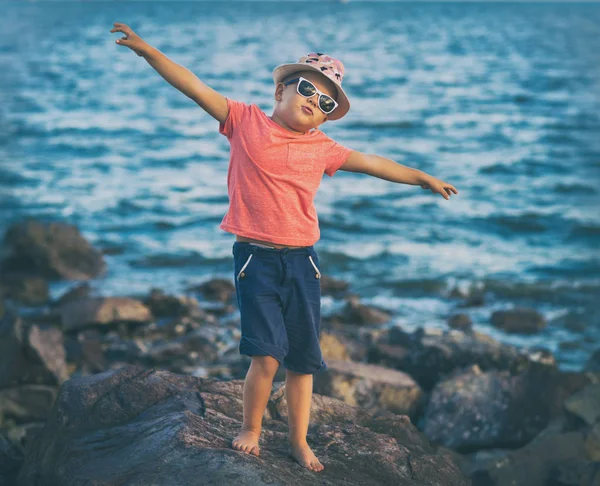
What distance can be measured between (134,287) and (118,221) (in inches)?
160

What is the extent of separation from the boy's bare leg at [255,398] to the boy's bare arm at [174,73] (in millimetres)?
1207

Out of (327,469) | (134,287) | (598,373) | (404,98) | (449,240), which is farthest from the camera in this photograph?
(404,98)

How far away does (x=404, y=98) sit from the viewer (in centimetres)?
3528

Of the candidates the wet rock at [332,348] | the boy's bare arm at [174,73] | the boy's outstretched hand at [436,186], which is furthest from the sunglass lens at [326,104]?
the wet rock at [332,348]

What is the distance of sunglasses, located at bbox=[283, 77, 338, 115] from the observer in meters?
4.30

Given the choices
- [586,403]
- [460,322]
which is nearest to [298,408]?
[586,403]

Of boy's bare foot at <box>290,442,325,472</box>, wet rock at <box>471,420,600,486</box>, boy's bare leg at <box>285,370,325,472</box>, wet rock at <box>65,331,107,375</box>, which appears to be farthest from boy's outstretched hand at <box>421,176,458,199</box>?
wet rock at <box>65,331,107,375</box>

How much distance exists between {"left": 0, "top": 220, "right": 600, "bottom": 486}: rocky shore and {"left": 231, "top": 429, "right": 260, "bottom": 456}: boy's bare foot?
0.05 meters

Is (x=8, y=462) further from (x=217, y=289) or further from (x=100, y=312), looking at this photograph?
(x=217, y=289)

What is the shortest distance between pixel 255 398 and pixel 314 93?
1.47 m

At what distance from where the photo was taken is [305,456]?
433 cm

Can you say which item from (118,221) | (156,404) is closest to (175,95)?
(118,221)

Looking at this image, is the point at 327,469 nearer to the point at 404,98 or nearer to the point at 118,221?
the point at 118,221

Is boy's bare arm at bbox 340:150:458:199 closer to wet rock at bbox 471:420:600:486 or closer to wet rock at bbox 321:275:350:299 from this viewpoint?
wet rock at bbox 471:420:600:486
